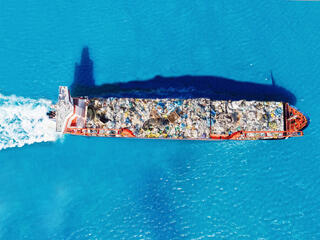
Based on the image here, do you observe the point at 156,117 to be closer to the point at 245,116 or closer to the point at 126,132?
the point at 126,132

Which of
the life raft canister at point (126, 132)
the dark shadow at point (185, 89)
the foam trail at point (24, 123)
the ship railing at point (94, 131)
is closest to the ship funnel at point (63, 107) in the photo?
the ship railing at point (94, 131)

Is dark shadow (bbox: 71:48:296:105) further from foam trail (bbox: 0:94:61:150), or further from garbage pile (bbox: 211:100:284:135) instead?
foam trail (bbox: 0:94:61:150)

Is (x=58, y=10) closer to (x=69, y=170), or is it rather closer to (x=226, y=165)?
(x=69, y=170)

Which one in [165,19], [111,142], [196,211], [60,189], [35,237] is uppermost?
[165,19]

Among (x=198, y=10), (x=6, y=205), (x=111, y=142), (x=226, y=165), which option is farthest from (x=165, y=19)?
(x=6, y=205)

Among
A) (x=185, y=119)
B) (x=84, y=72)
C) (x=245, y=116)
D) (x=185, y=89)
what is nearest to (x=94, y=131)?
(x=84, y=72)

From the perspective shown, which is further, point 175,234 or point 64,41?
point 64,41

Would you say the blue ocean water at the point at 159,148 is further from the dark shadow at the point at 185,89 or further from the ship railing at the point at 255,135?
the ship railing at the point at 255,135
